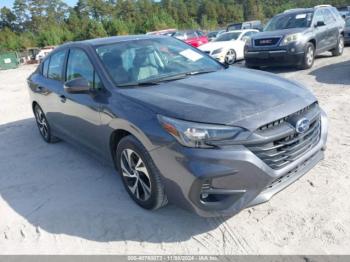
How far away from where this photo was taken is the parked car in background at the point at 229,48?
12812mm

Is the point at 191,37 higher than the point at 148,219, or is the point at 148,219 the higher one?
the point at 148,219

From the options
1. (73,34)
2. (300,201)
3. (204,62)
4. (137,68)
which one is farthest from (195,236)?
(73,34)

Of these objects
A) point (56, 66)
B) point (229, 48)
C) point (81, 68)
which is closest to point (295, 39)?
point (229, 48)

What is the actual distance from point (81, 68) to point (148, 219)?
2.00 metres

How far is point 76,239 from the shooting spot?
3.21 m

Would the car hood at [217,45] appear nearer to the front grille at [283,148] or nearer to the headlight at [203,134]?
the front grille at [283,148]

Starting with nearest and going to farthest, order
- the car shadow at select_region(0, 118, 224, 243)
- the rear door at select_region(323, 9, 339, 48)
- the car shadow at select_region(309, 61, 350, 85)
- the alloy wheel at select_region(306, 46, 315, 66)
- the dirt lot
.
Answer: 1. the dirt lot
2. the car shadow at select_region(0, 118, 224, 243)
3. the car shadow at select_region(309, 61, 350, 85)
4. the alloy wheel at select_region(306, 46, 315, 66)
5. the rear door at select_region(323, 9, 339, 48)

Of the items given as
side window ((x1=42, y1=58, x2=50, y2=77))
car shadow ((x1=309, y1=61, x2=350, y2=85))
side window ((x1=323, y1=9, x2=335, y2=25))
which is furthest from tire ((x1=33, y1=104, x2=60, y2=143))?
side window ((x1=323, y1=9, x2=335, y2=25))

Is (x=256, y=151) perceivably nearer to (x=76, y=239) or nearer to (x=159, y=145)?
(x=159, y=145)

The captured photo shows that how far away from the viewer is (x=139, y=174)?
336 cm

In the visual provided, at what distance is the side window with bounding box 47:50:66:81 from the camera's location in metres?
4.84

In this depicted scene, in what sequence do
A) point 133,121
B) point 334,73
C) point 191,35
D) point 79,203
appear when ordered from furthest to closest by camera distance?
point 191,35 < point 334,73 < point 79,203 < point 133,121

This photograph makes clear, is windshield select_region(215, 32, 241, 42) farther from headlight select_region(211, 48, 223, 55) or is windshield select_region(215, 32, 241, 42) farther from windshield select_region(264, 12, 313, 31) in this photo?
A: windshield select_region(264, 12, 313, 31)

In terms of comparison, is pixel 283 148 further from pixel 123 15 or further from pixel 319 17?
pixel 123 15
